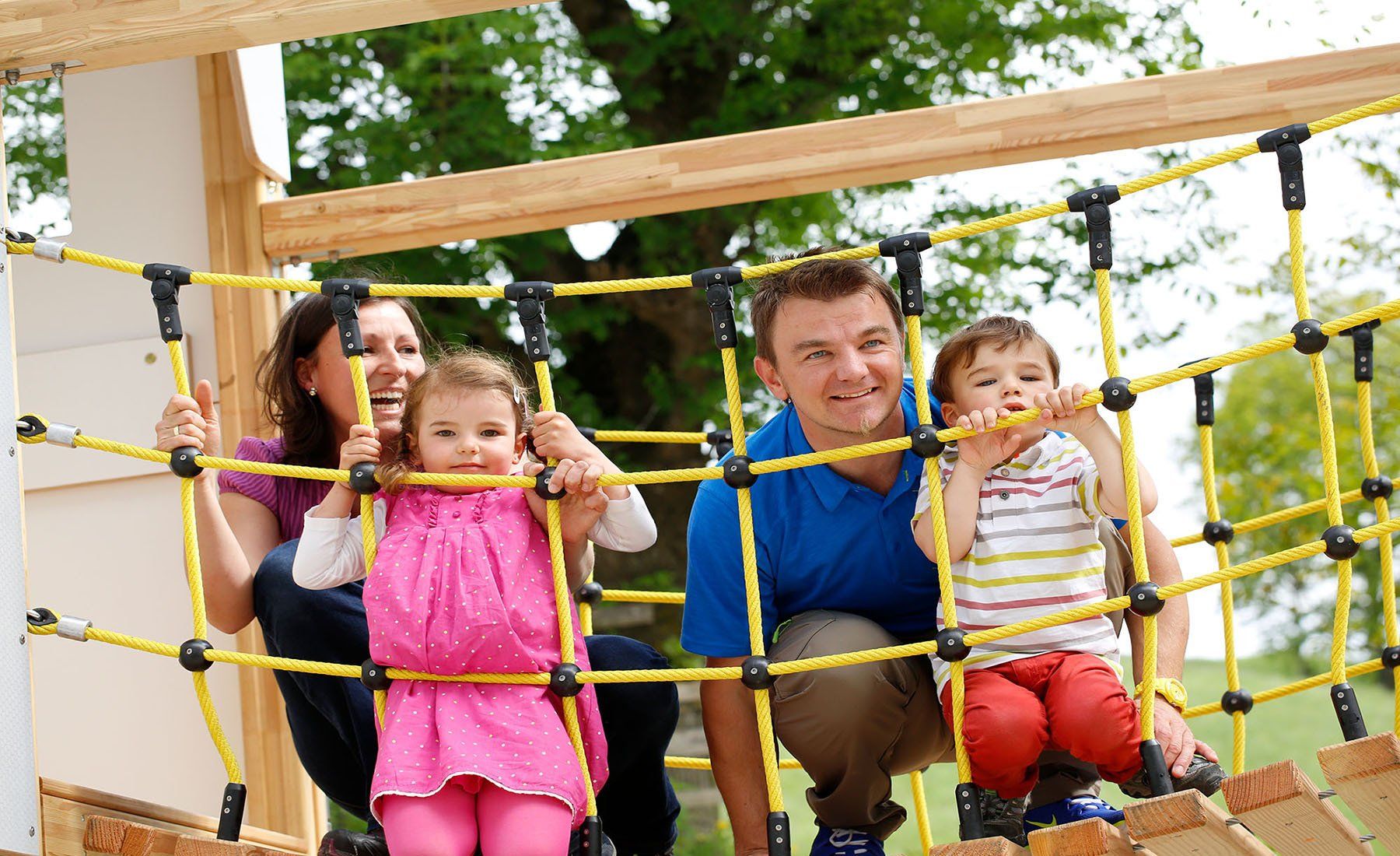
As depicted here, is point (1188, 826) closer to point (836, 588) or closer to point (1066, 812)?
point (1066, 812)

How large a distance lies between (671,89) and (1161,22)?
1956 millimetres

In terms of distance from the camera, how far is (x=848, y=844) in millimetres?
2145

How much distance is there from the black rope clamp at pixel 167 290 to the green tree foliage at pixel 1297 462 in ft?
16.2

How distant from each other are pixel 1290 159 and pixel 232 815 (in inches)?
69.0

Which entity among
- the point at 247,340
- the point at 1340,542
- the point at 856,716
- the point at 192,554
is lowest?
the point at 856,716

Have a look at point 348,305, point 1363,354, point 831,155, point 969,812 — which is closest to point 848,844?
point 969,812

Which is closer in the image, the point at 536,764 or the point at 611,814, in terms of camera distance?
the point at 536,764

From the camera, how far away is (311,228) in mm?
3115

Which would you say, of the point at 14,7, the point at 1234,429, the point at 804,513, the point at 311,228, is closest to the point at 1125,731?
the point at 804,513

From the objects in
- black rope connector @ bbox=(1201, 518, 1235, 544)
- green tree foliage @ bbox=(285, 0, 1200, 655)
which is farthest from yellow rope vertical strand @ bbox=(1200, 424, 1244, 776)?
green tree foliage @ bbox=(285, 0, 1200, 655)

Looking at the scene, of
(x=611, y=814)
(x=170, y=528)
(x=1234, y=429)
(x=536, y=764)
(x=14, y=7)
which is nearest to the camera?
(x=536, y=764)

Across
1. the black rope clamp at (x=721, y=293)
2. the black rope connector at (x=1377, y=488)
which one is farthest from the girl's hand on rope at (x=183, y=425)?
the black rope connector at (x=1377, y=488)

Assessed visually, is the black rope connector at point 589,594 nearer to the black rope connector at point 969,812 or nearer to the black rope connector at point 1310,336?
the black rope connector at point 969,812

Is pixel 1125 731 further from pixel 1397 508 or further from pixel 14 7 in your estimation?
pixel 1397 508
